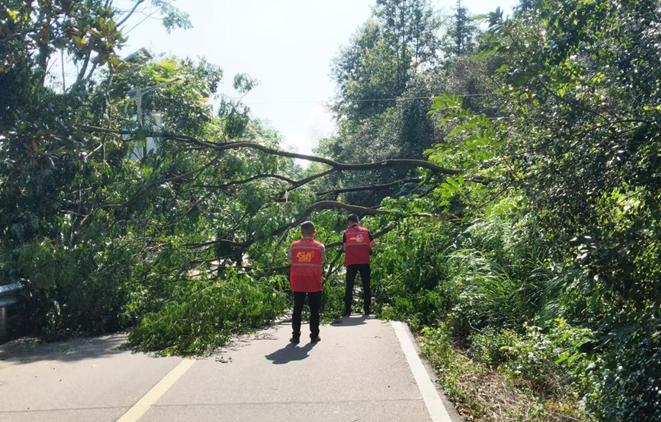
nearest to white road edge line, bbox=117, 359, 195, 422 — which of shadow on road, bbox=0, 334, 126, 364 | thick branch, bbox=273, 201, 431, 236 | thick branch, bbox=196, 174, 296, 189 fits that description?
shadow on road, bbox=0, 334, 126, 364

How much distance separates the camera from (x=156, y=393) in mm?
7840

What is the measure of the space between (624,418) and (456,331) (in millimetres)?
5711

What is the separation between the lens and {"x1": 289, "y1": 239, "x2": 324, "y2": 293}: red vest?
35.6 feet

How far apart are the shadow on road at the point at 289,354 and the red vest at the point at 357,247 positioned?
2.96 meters

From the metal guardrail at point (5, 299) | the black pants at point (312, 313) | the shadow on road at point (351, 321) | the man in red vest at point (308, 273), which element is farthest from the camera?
the shadow on road at point (351, 321)

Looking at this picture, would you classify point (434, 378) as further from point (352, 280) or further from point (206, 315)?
point (352, 280)

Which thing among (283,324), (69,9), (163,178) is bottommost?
(283,324)

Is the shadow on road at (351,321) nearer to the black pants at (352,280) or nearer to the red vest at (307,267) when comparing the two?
the black pants at (352,280)

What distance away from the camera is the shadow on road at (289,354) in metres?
9.55

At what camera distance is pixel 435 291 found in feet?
42.4

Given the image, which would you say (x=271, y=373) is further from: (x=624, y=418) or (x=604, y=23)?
(x=604, y=23)

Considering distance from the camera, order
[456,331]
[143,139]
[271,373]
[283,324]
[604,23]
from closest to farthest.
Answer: [604,23] → [271,373] → [456,331] → [283,324] → [143,139]

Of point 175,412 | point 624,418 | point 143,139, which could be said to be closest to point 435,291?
point 143,139

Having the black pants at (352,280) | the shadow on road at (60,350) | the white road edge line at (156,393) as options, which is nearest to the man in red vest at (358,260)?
the black pants at (352,280)
